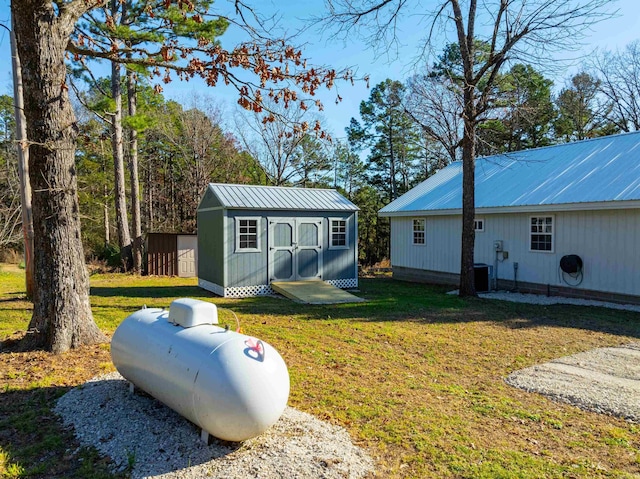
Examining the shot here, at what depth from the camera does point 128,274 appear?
1792 centimetres

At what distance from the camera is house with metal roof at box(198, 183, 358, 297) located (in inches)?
468

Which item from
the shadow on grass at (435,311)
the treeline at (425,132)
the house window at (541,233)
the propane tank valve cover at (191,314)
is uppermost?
the treeline at (425,132)

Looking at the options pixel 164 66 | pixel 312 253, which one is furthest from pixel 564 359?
pixel 312 253

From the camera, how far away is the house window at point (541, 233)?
12.1 m

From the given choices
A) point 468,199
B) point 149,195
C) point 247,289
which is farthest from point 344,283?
point 149,195

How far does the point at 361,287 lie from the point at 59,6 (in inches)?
411

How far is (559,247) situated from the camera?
463 inches

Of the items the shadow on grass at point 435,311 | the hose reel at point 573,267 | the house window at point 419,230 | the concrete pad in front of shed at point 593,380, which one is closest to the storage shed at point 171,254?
the shadow on grass at point 435,311

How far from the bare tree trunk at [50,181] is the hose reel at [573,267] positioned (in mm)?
10540

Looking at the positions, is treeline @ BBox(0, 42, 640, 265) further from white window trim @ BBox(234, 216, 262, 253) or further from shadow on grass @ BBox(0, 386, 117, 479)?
shadow on grass @ BBox(0, 386, 117, 479)

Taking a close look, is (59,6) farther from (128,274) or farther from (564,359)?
(128,274)

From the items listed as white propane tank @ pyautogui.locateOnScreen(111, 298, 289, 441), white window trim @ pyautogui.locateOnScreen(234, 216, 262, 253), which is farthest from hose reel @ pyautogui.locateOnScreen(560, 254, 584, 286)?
white propane tank @ pyautogui.locateOnScreen(111, 298, 289, 441)

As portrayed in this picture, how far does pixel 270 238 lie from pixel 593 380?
336 inches

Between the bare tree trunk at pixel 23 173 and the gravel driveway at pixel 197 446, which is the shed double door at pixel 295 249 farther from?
the gravel driveway at pixel 197 446
